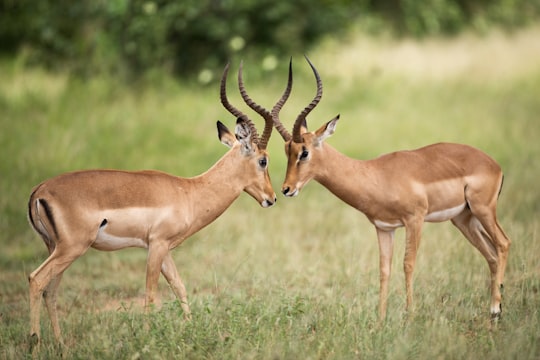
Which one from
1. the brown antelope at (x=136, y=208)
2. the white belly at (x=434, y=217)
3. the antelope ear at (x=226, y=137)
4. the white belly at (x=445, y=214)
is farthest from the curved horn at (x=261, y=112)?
the white belly at (x=445, y=214)

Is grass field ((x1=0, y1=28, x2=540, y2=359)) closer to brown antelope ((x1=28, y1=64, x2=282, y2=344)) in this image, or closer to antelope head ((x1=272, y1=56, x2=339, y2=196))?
brown antelope ((x1=28, y1=64, x2=282, y2=344))

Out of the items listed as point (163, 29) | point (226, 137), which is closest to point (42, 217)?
point (226, 137)

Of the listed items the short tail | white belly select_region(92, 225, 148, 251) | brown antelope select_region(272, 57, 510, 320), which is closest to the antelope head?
brown antelope select_region(272, 57, 510, 320)

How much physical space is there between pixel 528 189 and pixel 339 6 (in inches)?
351

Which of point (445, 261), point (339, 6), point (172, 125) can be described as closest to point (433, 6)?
point (339, 6)

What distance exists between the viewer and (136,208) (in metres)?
5.05

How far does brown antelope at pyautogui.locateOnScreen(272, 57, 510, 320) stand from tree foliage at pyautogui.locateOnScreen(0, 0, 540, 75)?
619 cm

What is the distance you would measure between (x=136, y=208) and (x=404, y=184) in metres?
1.81

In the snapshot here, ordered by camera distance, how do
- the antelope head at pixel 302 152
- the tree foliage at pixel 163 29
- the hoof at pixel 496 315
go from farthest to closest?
the tree foliage at pixel 163 29, the antelope head at pixel 302 152, the hoof at pixel 496 315

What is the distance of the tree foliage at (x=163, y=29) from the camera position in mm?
13328

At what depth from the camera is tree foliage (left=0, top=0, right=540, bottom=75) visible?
13.3m

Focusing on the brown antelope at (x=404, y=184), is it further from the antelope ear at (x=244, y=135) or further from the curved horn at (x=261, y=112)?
the antelope ear at (x=244, y=135)

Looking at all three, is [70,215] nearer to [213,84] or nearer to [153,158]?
[153,158]

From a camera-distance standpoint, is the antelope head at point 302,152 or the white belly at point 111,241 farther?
the antelope head at point 302,152
